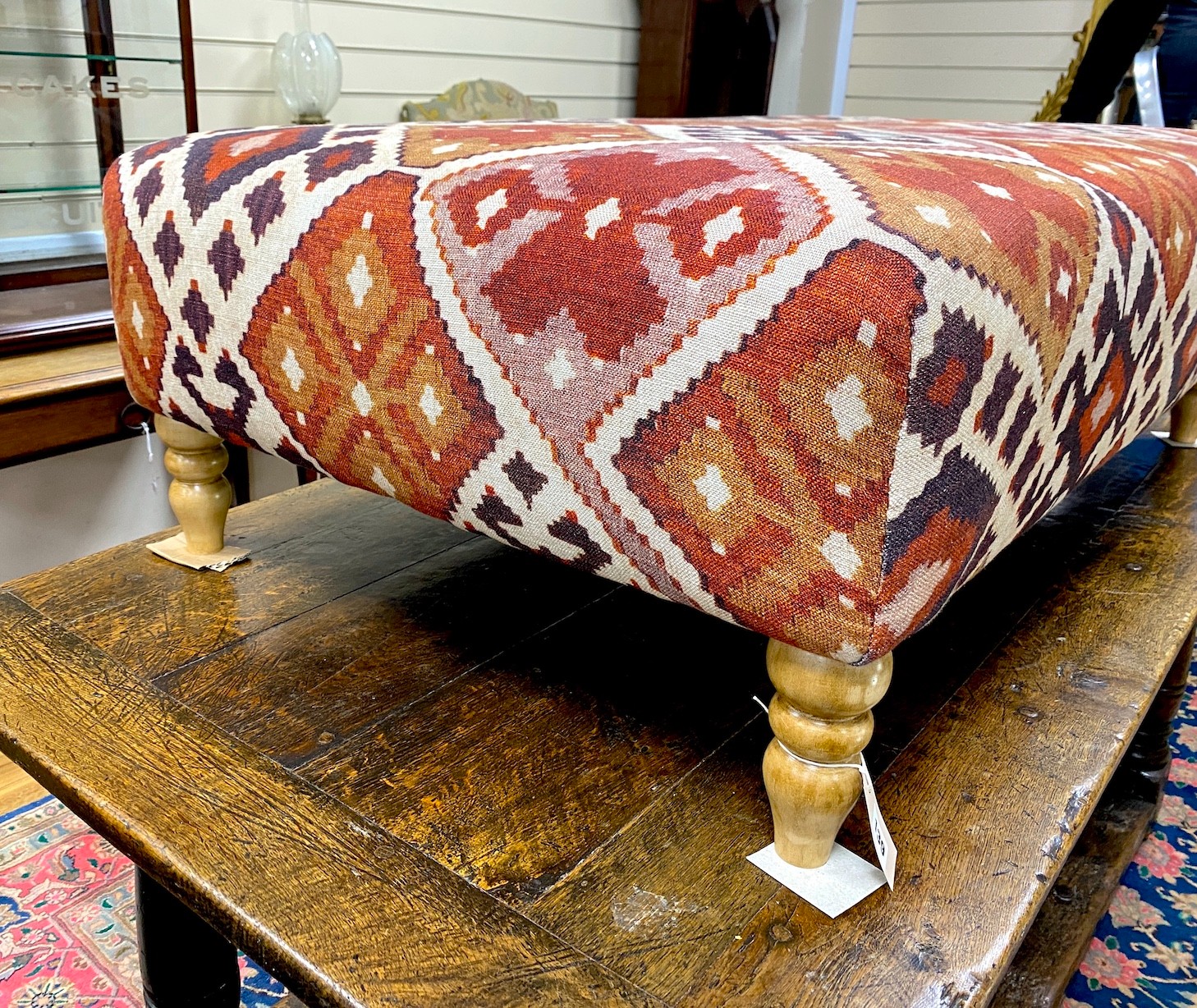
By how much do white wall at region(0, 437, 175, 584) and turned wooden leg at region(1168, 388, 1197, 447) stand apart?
137 cm

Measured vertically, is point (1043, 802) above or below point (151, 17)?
below

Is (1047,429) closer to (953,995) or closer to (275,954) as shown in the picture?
(953,995)

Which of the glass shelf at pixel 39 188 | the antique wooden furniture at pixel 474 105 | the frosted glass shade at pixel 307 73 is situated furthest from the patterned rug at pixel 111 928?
the antique wooden furniture at pixel 474 105

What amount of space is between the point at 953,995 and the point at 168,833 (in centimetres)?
40

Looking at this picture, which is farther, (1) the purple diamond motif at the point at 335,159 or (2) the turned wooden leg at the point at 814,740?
(1) the purple diamond motif at the point at 335,159

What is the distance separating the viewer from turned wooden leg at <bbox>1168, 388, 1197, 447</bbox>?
1249mm

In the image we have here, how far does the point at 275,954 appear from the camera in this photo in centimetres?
47

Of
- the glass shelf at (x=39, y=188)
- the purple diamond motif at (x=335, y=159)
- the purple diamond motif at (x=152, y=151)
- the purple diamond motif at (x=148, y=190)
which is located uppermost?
the purple diamond motif at (x=335, y=159)

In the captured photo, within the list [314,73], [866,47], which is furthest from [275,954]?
[866,47]

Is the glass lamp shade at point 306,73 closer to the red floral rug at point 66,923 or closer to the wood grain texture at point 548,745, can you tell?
the red floral rug at point 66,923

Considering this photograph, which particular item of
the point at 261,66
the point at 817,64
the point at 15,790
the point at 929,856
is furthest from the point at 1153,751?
the point at 817,64

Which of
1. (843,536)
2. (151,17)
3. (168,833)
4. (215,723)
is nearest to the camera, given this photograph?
(843,536)

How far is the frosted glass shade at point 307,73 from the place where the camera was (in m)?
1.83

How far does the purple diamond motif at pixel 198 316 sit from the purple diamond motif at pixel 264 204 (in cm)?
7
